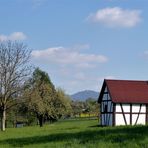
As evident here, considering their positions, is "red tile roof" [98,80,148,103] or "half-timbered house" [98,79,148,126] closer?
"half-timbered house" [98,79,148,126]

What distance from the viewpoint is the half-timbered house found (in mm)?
54594

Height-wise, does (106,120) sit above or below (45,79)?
below

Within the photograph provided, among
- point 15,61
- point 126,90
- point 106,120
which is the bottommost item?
point 106,120

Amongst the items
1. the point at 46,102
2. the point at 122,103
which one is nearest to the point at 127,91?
the point at 122,103

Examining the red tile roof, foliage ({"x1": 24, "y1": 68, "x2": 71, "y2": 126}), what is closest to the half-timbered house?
the red tile roof

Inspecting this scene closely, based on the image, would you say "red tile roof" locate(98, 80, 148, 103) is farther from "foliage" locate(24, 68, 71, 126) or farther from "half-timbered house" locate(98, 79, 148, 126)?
"foliage" locate(24, 68, 71, 126)

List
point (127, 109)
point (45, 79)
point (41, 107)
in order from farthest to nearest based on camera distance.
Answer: point (45, 79) < point (41, 107) < point (127, 109)

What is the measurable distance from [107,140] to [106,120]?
1476 inches

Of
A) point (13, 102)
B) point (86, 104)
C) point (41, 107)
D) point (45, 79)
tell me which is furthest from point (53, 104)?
point (86, 104)

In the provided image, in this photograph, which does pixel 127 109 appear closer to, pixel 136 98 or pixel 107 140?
pixel 136 98

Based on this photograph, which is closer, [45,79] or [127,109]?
[127,109]

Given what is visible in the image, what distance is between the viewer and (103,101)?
5772 cm

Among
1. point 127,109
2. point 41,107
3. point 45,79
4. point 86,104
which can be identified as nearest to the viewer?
point 127,109

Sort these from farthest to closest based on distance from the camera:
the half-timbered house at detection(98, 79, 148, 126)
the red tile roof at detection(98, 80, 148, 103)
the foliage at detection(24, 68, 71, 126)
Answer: the foliage at detection(24, 68, 71, 126), the red tile roof at detection(98, 80, 148, 103), the half-timbered house at detection(98, 79, 148, 126)
